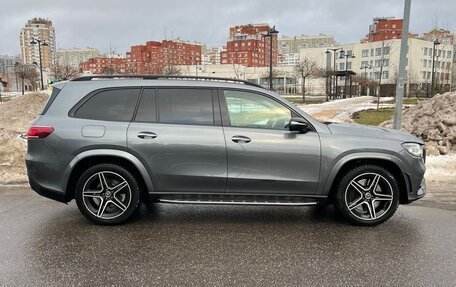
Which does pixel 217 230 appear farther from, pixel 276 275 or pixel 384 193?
pixel 384 193

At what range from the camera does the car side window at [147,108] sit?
5035 millimetres

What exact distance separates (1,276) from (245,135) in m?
2.90

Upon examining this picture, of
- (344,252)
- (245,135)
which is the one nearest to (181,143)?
(245,135)

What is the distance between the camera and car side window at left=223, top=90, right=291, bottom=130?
16.5 feet

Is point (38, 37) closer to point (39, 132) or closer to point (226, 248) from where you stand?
point (39, 132)

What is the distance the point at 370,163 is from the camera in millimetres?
5117

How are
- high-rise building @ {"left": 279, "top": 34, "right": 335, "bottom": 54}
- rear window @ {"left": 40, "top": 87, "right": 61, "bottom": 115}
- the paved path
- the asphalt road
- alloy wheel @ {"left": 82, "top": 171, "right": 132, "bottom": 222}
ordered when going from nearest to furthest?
the asphalt road
alloy wheel @ {"left": 82, "top": 171, "right": 132, "bottom": 222}
rear window @ {"left": 40, "top": 87, "right": 61, "bottom": 115}
the paved path
high-rise building @ {"left": 279, "top": 34, "right": 335, "bottom": 54}

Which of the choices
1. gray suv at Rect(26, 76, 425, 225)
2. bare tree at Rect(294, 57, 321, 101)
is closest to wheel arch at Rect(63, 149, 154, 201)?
gray suv at Rect(26, 76, 425, 225)

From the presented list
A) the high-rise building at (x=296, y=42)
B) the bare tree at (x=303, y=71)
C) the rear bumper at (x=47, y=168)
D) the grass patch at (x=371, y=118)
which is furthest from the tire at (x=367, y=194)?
the high-rise building at (x=296, y=42)

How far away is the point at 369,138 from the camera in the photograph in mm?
5000

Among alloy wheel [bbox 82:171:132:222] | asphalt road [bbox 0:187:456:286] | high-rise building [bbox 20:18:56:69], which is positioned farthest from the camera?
high-rise building [bbox 20:18:56:69]

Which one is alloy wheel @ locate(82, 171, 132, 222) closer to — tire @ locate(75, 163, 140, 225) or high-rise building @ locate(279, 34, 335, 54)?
tire @ locate(75, 163, 140, 225)

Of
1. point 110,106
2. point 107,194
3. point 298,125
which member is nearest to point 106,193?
point 107,194

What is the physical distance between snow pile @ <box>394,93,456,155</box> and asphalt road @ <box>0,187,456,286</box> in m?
4.50
